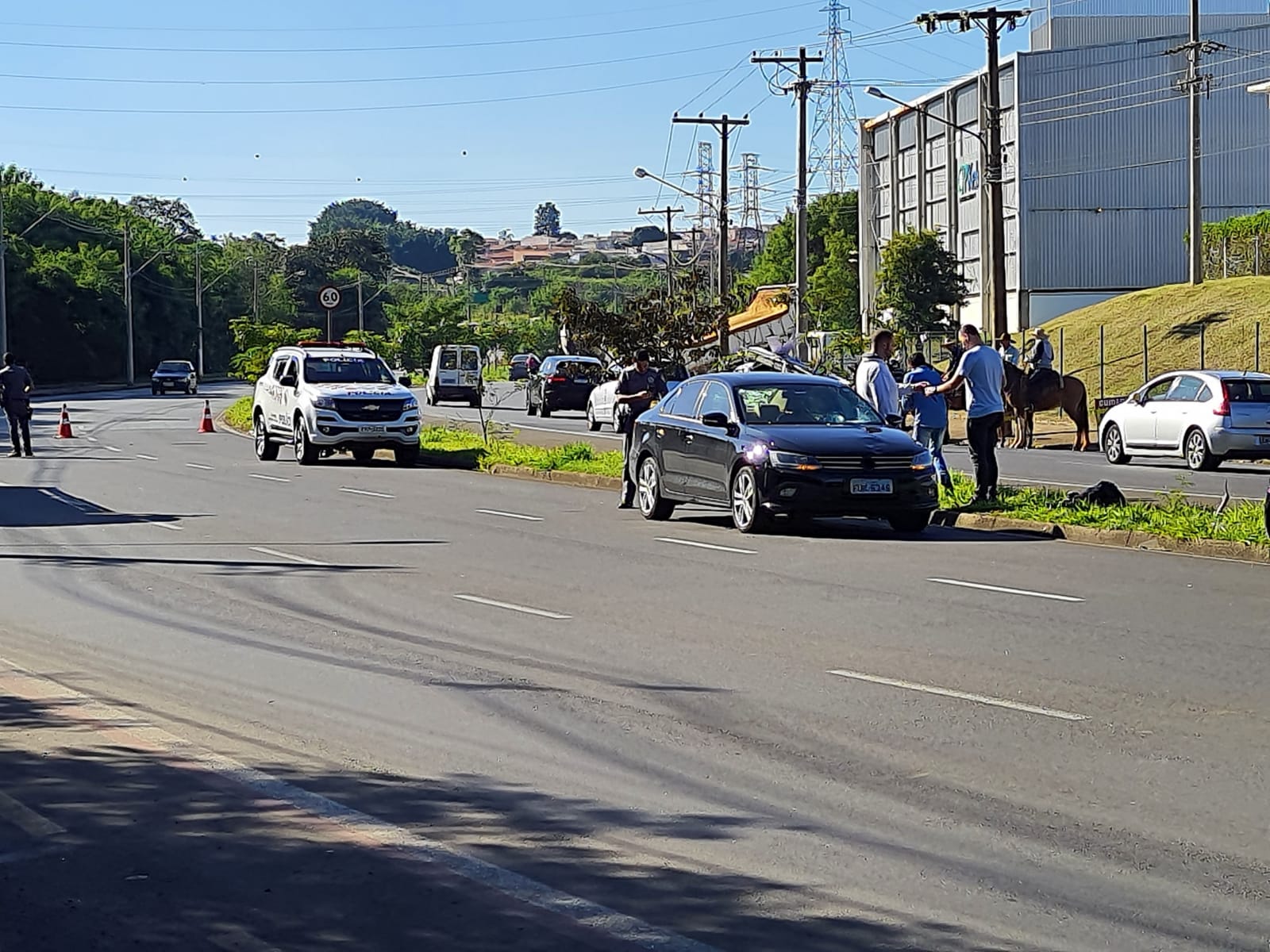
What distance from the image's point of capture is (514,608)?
12.7 metres

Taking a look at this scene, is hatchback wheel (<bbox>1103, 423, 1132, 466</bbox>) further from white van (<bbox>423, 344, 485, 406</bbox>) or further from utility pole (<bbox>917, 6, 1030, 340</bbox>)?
white van (<bbox>423, 344, 485, 406</bbox>)

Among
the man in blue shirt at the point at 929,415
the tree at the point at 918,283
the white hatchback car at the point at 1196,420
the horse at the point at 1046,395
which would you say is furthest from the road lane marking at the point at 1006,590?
the tree at the point at 918,283

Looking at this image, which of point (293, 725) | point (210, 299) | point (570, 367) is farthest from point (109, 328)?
point (293, 725)

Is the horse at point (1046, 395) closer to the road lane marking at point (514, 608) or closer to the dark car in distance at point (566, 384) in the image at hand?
the dark car in distance at point (566, 384)

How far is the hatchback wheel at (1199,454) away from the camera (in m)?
27.6

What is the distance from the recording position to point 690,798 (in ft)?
23.6

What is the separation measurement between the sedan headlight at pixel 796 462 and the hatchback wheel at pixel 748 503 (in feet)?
0.90

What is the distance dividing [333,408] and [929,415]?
41.0 feet

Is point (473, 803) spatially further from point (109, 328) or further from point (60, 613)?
point (109, 328)

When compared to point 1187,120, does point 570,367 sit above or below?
below

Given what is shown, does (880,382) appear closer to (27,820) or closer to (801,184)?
(27,820)

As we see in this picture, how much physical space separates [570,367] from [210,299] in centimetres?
7886

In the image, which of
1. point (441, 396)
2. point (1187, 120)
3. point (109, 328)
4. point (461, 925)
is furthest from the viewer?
point (109, 328)

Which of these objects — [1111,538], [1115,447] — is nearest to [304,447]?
[1115,447]
